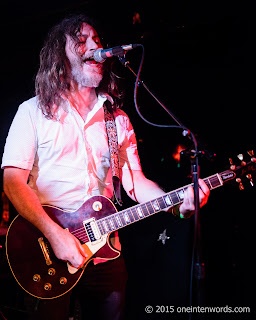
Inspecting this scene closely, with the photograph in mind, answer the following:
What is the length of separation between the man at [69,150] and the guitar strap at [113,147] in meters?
0.05

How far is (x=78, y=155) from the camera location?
2.46m

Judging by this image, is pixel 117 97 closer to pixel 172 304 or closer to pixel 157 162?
pixel 157 162

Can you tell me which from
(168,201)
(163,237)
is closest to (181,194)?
(168,201)

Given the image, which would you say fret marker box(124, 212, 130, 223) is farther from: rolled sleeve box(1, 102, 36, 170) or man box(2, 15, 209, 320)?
rolled sleeve box(1, 102, 36, 170)

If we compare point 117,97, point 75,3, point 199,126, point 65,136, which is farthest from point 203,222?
point 75,3

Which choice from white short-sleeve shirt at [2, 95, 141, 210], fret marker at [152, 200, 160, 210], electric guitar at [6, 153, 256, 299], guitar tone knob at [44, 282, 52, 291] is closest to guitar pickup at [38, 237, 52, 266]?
electric guitar at [6, 153, 256, 299]

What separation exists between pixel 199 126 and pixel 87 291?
2.22m

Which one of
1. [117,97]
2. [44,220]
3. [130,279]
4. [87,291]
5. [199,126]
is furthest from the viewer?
[199,126]

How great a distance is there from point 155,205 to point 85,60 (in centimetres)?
141

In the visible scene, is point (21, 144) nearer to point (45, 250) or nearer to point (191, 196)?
point (45, 250)

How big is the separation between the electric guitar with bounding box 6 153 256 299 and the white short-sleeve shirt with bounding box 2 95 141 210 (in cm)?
15

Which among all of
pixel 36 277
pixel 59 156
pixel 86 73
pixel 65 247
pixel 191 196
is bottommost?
pixel 36 277

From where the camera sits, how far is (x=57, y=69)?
279 centimetres

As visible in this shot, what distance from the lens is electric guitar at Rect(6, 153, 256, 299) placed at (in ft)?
6.77
